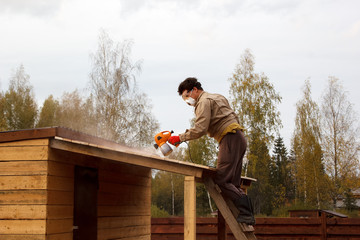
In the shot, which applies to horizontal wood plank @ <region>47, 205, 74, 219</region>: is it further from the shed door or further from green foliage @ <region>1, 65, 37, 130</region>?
green foliage @ <region>1, 65, 37, 130</region>

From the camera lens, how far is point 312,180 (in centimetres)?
3200

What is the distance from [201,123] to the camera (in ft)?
17.1

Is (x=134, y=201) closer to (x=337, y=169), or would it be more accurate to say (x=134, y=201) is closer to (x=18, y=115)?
(x=337, y=169)

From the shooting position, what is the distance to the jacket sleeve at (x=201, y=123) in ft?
17.1

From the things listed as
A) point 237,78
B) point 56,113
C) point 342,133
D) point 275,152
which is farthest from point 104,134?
point 275,152

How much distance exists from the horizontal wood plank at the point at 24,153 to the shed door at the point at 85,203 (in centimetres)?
71

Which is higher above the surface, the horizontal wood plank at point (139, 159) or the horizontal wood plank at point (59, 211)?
the horizontal wood plank at point (139, 159)

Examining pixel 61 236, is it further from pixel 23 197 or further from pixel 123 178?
pixel 123 178

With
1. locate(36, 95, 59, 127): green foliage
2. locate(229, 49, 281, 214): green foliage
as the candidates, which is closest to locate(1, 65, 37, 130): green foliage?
locate(36, 95, 59, 127): green foliage

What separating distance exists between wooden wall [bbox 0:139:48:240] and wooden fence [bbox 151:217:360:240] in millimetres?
6713

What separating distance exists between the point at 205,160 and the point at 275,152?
2053 centimetres

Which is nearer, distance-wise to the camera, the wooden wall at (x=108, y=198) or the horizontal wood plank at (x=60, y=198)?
the horizontal wood plank at (x=60, y=198)

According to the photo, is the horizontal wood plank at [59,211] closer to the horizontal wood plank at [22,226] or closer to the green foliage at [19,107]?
the horizontal wood plank at [22,226]

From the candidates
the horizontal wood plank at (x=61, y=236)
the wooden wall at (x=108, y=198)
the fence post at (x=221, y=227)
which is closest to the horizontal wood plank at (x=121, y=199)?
the wooden wall at (x=108, y=198)
